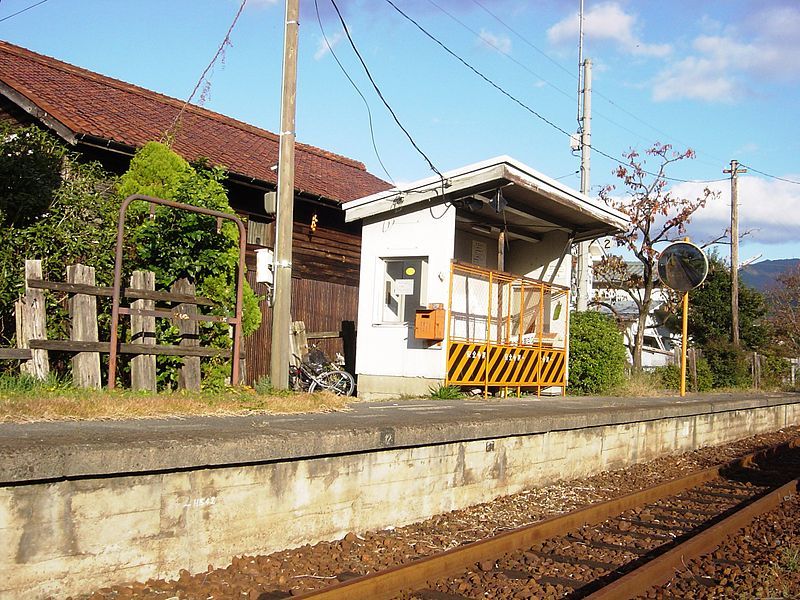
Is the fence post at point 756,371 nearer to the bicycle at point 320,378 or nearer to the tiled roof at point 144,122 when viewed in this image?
the tiled roof at point 144,122

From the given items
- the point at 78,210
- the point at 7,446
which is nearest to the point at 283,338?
the point at 78,210

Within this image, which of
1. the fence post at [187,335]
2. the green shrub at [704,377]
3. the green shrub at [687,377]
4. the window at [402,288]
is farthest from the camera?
the green shrub at [704,377]

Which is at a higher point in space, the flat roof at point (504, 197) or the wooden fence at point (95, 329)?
the flat roof at point (504, 197)

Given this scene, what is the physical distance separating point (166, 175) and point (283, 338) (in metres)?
3.81

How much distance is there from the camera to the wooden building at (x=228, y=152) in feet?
45.6

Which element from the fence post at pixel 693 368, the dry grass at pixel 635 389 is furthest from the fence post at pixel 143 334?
the fence post at pixel 693 368

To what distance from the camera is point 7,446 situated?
4.54 meters

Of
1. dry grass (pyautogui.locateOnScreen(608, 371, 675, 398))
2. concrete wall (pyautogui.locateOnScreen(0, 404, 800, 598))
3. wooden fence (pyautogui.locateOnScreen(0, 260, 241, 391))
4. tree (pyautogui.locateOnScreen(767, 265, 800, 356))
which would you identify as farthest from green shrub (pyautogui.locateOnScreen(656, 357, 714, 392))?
tree (pyautogui.locateOnScreen(767, 265, 800, 356))

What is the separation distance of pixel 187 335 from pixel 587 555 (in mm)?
5255

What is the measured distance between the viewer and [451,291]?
→ 14.4 meters

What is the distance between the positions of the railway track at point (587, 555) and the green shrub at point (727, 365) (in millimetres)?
20156

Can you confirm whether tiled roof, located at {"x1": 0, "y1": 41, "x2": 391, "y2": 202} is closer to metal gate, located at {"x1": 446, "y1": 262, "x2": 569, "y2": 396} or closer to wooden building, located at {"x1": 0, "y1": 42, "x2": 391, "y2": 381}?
wooden building, located at {"x1": 0, "y1": 42, "x2": 391, "y2": 381}

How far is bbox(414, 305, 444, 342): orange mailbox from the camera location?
14.1 metres

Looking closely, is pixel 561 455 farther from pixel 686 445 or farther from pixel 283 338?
pixel 686 445
